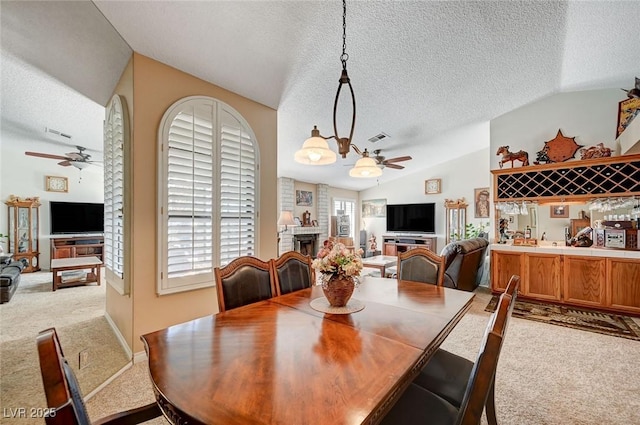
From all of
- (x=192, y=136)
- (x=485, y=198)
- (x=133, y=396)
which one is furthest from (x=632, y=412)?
(x=485, y=198)

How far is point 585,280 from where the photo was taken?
378cm

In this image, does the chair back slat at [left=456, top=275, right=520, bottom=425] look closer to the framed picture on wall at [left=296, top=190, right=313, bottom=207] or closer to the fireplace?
the fireplace

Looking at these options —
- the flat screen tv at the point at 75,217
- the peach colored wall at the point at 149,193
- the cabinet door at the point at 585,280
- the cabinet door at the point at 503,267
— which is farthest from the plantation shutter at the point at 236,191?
the flat screen tv at the point at 75,217

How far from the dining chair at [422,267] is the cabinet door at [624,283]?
118 inches

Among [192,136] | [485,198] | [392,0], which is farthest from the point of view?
[485,198]

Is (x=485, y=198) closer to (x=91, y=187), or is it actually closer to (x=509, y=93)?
(x=509, y=93)

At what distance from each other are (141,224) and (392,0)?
287cm

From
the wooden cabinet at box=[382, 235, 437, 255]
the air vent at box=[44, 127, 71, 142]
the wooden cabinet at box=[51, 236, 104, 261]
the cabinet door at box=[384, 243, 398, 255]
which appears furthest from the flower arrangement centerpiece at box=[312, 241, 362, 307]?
the cabinet door at box=[384, 243, 398, 255]

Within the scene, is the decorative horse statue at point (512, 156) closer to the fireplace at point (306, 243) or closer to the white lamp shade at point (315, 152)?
the white lamp shade at point (315, 152)

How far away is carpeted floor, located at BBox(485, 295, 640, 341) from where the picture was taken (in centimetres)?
312

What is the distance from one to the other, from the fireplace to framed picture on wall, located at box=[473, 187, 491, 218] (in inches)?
177

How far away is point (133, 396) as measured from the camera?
1.97m

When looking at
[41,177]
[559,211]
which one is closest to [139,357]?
[41,177]

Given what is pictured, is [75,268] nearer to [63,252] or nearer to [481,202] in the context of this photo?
[63,252]
